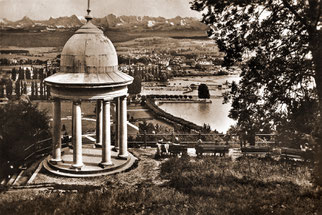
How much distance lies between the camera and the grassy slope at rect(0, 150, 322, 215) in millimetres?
12328

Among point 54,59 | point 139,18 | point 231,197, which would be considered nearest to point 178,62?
point 139,18

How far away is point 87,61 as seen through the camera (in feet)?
63.2

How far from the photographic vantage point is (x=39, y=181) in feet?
61.6

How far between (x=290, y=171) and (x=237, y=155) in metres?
5.64

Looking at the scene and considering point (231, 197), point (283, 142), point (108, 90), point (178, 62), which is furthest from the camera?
point (178, 62)

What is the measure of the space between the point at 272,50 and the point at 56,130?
12299mm

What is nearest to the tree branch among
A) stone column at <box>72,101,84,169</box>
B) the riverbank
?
stone column at <box>72,101,84,169</box>

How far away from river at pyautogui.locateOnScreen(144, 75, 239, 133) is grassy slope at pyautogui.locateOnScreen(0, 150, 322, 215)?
16605mm

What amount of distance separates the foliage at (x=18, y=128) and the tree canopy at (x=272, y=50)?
507 inches

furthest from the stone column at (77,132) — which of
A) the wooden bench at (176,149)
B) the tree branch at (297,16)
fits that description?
the tree branch at (297,16)

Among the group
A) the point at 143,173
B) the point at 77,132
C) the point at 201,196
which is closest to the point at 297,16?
the point at 201,196

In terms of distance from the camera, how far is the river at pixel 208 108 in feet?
116

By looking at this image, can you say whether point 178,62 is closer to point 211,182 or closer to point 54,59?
point 54,59

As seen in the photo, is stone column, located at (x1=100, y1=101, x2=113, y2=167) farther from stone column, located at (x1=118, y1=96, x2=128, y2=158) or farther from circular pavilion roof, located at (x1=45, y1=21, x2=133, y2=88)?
circular pavilion roof, located at (x1=45, y1=21, x2=133, y2=88)
